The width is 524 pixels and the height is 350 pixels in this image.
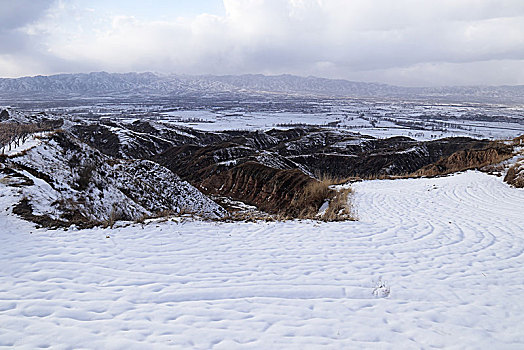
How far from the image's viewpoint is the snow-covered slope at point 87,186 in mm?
11571

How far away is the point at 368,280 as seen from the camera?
6.14m

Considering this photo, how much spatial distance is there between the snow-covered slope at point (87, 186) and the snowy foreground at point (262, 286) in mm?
2595

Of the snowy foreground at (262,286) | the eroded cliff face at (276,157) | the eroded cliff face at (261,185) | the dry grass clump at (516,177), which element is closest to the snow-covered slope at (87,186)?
the snowy foreground at (262,286)

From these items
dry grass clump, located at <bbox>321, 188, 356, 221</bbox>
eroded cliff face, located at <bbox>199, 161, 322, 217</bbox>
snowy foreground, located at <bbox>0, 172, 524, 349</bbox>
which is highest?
snowy foreground, located at <bbox>0, 172, 524, 349</bbox>

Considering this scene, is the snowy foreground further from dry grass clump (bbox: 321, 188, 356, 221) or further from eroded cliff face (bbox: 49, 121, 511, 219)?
eroded cliff face (bbox: 49, 121, 511, 219)

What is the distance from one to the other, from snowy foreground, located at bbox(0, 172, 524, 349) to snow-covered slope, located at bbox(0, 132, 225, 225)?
8.51ft

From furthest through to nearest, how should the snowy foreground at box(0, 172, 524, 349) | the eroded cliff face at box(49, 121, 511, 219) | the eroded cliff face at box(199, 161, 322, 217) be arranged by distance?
the eroded cliff face at box(49, 121, 511, 219)
the eroded cliff face at box(199, 161, 322, 217)
the snowy foreground at box(0, 172, 524, 349)

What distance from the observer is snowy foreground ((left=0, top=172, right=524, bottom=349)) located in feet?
14.0

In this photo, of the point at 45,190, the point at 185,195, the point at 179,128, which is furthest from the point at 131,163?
the point at 179,128

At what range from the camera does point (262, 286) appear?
577 centimetres

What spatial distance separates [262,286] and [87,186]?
14.7 metres

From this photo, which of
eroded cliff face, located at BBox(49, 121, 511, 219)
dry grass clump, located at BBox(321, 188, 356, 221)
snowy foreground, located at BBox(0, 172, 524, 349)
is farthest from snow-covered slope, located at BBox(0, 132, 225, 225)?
eroded cliff face, located at BBox(49, 121, 511, 219)

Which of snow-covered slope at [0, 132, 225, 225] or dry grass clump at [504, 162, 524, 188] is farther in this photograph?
dry grass clump at [504, 162, 524, 188]

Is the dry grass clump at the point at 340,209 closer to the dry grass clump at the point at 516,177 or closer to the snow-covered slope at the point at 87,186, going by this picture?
the snow-covered slope at the point at 87,186
